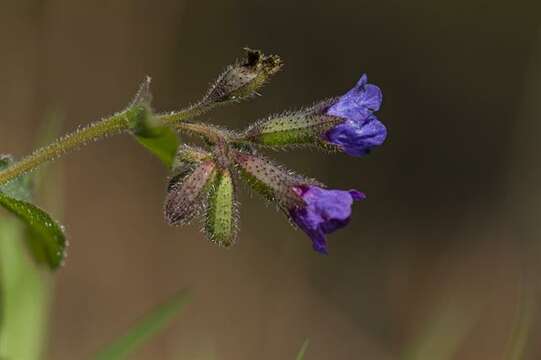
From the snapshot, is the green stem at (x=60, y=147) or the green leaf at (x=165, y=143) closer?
the green leaf at (x=165, y=143)

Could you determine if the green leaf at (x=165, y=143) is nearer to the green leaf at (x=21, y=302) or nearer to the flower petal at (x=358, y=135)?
the flower petal at (x=358, y=135)

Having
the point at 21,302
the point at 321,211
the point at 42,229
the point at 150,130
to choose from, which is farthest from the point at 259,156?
the point at 21,302

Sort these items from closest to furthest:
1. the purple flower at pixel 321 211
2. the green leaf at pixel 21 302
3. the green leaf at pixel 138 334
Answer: the purple flower at pixel 321 211, the green leaf at pixel 138 334, the green leaf at pixel 21 302

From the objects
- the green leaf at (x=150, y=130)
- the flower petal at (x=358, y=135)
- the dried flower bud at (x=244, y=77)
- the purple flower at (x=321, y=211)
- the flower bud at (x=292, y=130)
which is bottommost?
the purple flower at (x=321, y=211)

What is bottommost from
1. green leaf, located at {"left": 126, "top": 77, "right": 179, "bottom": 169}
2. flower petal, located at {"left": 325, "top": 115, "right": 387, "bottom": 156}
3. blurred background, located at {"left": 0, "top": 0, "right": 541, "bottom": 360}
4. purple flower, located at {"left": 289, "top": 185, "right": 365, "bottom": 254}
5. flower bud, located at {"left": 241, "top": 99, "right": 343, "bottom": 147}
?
purple flower, located at {"left": 289, "top": 185, "right": 365, "bottom": 254}

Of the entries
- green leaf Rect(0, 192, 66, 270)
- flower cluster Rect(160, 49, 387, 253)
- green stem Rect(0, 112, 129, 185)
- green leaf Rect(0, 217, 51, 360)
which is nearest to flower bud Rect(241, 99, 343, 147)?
flower cluster Rect(160, 49, 387, 253)

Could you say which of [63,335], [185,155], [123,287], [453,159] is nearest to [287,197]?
[185,155]

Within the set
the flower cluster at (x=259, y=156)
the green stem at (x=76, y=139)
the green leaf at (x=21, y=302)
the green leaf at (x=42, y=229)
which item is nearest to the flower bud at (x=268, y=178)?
the flower cluster at (x=259, y=156)

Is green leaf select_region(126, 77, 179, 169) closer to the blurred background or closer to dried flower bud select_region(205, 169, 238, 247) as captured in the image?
dried flower bud select_region(205, 169, 238, 247)
